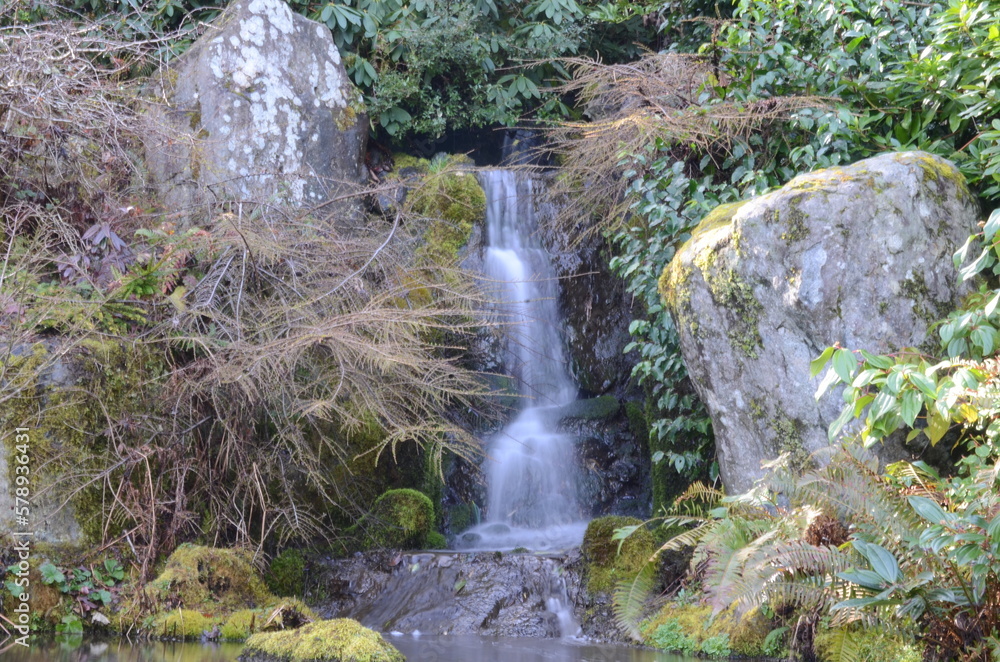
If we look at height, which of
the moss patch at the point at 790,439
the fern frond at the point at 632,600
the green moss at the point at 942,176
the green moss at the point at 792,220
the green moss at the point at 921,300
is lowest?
the fern frond at the point at 632,600

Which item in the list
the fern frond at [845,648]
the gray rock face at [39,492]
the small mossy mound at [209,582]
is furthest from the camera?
the gray rock face at [39,492]

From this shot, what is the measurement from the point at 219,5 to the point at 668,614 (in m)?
9.00

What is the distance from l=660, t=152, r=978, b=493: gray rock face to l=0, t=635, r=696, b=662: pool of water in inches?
57.2

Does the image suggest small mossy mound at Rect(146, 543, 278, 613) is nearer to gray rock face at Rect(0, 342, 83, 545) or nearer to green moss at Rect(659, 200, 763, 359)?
gray rock face at Rect(0, 342, 83, 545)

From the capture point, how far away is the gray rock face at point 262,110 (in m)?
8.91

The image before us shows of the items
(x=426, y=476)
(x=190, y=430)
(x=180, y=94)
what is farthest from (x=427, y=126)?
(x=190, y=430)

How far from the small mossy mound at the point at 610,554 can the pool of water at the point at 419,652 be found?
56cm

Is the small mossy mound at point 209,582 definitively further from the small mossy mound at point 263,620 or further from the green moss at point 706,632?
the green moss at point 706,632

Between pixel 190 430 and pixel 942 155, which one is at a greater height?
pixel 942 155

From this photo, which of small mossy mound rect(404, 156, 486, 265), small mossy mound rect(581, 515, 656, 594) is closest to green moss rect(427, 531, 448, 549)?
small mossy mound rect(581, 515, 656, 594)

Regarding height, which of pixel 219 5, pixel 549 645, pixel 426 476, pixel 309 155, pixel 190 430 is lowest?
pixel 549 645

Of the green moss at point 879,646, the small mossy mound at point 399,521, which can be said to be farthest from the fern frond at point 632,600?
the small mossy mound at point 399,521

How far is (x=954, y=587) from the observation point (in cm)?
407

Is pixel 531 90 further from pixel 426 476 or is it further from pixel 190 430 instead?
pixel 190 430
